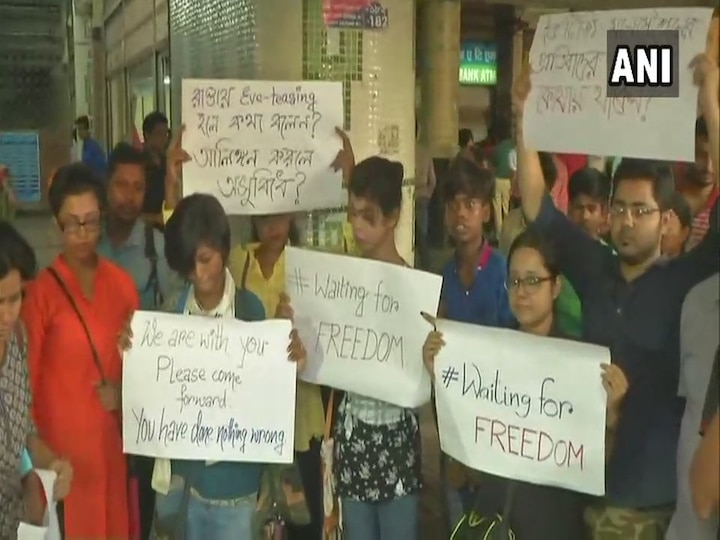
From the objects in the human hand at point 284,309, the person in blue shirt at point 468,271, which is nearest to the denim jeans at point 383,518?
the person in blue shirt at point 468,271

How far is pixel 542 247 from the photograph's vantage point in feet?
6.11

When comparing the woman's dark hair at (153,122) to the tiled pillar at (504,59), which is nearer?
the woman's dark hair at (153,122)

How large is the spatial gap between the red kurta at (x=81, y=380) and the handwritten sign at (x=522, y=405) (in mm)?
734

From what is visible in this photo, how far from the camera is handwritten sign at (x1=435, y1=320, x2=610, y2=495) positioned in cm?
181

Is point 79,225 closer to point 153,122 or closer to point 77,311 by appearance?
point 77,311

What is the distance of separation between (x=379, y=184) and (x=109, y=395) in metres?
0.76

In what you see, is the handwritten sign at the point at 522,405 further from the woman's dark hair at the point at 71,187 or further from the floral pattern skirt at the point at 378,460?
the woman's dark hair at the point at 71,187

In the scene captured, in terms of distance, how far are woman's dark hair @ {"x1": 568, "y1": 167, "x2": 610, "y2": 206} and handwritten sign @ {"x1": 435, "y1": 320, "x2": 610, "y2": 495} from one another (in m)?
0.70

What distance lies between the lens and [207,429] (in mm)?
2113

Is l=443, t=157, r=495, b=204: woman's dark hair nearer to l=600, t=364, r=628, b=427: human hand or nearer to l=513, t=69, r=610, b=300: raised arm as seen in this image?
l=513, t=69, r=610, b=300: raised arm

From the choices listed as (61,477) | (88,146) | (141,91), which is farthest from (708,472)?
(141,91)

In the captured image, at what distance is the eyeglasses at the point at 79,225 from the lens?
208cm

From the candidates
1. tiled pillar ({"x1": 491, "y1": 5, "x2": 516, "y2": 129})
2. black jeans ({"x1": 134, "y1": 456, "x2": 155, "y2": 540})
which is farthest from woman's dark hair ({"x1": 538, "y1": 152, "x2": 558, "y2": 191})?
tiled pillar ({"x1": 491, "y1": 5, "x2": 516, "y2": 129})

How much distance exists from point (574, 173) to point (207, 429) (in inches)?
46.3
